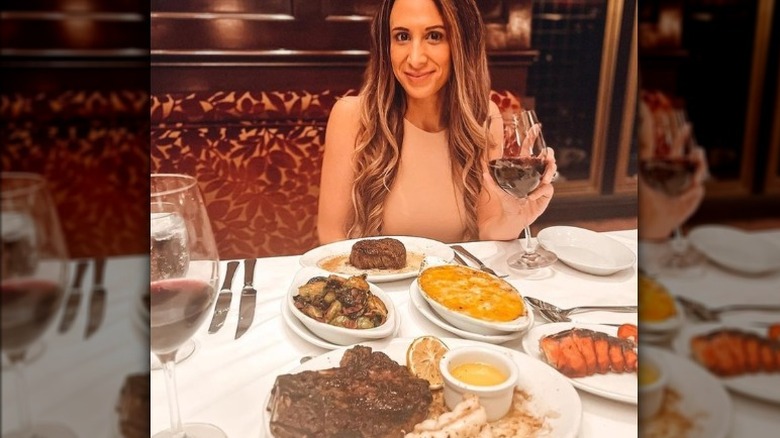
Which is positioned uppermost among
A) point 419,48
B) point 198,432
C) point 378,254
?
point 419,48

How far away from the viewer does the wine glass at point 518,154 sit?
769mm

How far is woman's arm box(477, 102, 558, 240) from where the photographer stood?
80 centimetres

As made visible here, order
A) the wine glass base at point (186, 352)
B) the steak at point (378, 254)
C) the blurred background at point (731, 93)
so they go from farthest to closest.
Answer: the steak at point (378, 254) < the wine glass base at point (186, 352) < the blurred background at point (731, 93)

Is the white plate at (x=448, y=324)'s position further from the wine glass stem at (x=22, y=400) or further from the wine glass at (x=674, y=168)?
the wine glass stem at (x=22, y=400)

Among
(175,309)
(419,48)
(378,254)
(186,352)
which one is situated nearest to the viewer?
(175,309)

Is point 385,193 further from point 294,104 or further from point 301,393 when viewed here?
point 301,393

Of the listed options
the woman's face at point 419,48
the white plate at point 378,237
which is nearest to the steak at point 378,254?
the white plate at point 378,237

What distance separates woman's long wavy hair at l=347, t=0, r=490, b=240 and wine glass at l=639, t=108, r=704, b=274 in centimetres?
42

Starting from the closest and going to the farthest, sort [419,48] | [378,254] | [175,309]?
[175,309]
[419,48]
[378,254]

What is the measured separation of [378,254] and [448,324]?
183 mm

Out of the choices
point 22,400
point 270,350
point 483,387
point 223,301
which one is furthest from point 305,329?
point 22,400

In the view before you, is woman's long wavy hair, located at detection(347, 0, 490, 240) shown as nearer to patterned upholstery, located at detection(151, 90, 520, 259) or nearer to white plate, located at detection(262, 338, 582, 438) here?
patterned upholstery, located at detection(151, 90, 520, 259)

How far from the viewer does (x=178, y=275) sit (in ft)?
1.73

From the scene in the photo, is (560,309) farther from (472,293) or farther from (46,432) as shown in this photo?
(46,432)
